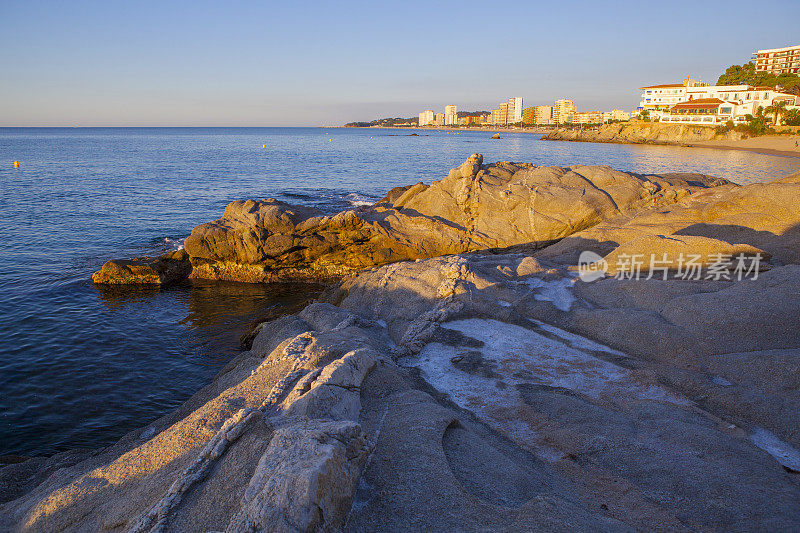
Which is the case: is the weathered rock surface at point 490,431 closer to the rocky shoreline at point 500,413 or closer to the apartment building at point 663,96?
the rocky shoreline at point 500,413

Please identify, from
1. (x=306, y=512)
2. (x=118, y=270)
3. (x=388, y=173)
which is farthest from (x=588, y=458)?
(x=388, y=173)

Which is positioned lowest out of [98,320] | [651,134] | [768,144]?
[98,320]

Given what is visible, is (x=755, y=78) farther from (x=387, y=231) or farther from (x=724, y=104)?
(x=387, y=231)

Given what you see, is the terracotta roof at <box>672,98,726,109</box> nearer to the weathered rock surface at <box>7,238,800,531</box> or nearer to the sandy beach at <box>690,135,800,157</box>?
the sandy beach at <box>690,135,800,157</box>

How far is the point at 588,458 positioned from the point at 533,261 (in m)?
8.94

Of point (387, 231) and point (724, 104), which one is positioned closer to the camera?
point (387, 231)

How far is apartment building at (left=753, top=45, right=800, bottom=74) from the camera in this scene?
127 metres

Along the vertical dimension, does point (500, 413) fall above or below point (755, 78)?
below

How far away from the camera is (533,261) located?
14352 millimetres

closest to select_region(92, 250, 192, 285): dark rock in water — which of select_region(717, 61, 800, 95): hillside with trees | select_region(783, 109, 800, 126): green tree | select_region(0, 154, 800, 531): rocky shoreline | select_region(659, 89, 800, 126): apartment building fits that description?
select_region(0, 154, 800, 531): rocky shoreline

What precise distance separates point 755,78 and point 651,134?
98.5 feet

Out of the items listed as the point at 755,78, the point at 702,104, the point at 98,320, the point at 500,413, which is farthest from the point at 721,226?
the point at 755,78

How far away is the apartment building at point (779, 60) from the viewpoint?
127062mm

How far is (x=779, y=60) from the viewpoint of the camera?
133 metres
